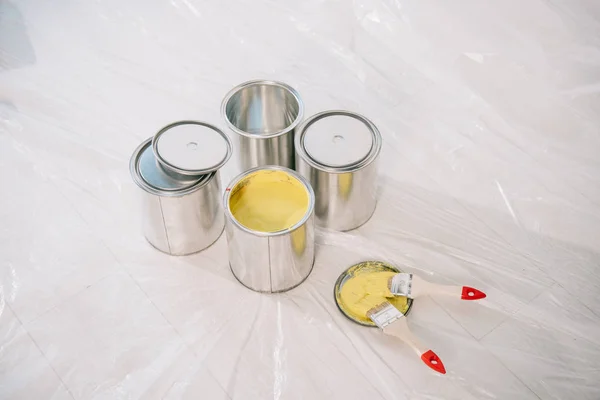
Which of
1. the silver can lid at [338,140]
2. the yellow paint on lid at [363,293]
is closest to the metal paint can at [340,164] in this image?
the silver can lid at [338,140]

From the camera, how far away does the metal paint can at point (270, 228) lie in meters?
1.51

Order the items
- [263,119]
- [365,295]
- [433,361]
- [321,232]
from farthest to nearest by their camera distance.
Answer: [263,119] → [321,232] → [365,295] → [433,361]

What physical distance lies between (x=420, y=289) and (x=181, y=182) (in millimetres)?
539

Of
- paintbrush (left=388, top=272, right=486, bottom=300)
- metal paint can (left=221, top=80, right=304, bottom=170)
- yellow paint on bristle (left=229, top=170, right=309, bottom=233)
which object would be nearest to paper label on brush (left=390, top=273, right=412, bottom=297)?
paintbrush (left=388, top=272, right=486, bottom=300)

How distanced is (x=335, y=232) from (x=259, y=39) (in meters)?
0.70

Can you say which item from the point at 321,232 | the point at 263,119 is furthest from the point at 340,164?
the point at 263,119

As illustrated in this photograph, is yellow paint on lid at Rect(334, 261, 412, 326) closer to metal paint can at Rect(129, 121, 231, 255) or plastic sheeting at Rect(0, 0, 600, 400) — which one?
plastic sheeting at Rect(0, 0, 600, 400)

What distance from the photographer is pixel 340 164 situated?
1.61 metres

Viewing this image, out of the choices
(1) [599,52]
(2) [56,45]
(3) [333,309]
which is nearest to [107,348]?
(3) [333,309]

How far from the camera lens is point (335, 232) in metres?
1.72

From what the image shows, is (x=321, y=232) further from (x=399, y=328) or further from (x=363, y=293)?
(x=399, y=328)

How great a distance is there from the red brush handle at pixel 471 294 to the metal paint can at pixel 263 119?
490mm

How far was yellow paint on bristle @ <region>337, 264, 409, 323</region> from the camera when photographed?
5.12 feet

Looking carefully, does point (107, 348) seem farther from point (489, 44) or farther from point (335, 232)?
point (489, 44)
